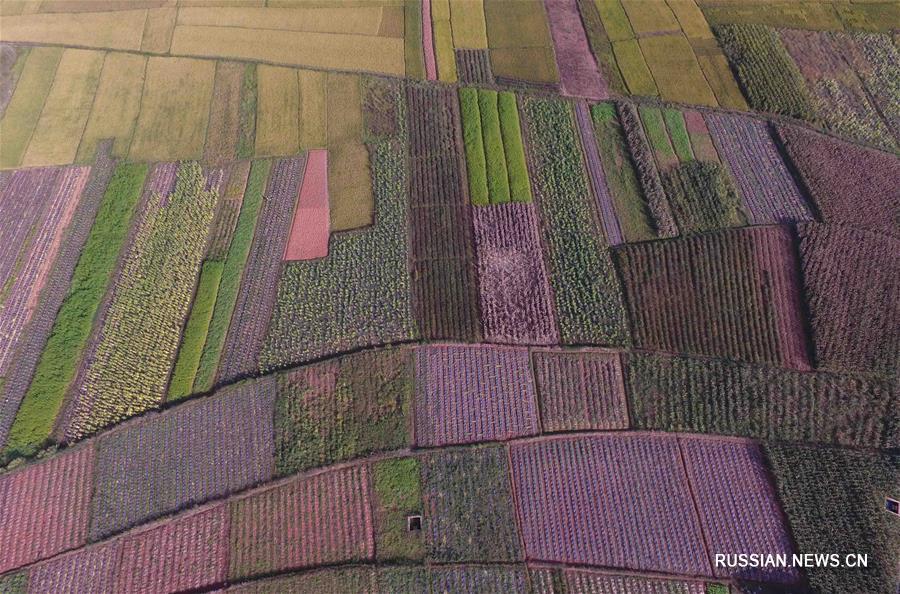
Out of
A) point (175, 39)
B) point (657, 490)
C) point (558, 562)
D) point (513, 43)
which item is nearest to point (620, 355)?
point (657, 490)

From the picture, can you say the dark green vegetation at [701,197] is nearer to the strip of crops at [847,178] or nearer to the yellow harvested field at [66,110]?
the strip of crops at [847,178]

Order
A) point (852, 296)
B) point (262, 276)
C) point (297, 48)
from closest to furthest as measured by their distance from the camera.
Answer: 1. point (852, 296)
2. point (262, 276)
3. point (297, 48)

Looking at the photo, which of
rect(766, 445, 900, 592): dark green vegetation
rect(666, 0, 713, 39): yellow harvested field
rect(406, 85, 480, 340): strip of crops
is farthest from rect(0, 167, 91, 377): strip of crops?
rect(666, 0, 713, 39): yellow harvested field

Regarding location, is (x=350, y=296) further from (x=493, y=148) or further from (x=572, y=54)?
(x=572, y=54)

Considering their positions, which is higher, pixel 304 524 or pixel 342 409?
pixel 342 409

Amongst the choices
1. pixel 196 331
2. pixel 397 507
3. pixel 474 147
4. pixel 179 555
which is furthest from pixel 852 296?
pixel 179 555

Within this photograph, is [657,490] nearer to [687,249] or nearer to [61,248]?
[687,249]

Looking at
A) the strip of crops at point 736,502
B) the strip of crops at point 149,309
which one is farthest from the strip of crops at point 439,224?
the strip of crops at point 149,309
